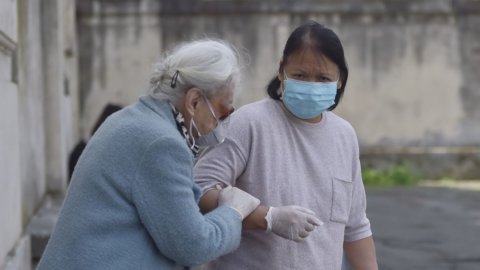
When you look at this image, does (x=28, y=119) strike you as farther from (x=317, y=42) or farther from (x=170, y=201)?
(x=170, y=201)

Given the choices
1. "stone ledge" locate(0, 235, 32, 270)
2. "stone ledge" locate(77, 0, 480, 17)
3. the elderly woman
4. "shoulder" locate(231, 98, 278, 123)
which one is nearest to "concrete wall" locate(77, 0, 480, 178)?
"stone ledge" locate(77, 0, 480, 17)

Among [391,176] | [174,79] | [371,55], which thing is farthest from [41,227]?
[371,55]

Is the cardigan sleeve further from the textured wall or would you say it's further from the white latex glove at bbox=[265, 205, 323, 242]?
the textured wall

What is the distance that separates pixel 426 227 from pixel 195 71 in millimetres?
7416

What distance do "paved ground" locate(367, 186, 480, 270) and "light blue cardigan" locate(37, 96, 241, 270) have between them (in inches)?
195

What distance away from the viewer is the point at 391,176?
14297mm

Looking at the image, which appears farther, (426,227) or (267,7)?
(267,7)

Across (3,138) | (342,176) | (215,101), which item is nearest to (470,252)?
(3,138)

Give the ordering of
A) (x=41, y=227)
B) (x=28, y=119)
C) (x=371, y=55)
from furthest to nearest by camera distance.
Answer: (x=371, y=55) < (x=28, y=119) < (x=41, y=227)

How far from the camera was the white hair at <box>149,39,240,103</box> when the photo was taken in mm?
2680

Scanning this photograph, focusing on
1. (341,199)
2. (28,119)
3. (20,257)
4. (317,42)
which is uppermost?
(317,42)

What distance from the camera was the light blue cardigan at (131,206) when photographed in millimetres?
2504

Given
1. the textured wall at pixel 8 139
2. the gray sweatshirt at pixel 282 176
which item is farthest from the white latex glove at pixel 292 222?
the textured wall at pixel 8 139

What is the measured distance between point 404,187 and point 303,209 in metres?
11.1
